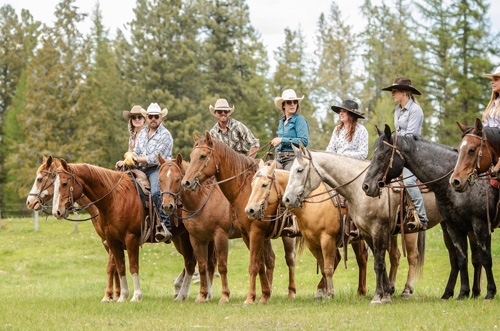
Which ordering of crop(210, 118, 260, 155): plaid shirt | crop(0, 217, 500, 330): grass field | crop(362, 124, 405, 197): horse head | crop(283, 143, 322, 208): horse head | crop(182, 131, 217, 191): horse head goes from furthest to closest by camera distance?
crop(210, 118, 260, 155): plaid shirt, crop(182, 131, 217, 191): horse head, crop(283, 143, 322, 208): horse head, crop(362, 124, 405, 197): horse head, crop(0, 217, 500, 330): grass field

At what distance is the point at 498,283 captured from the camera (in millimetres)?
17609

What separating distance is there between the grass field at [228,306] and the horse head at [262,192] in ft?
4.93

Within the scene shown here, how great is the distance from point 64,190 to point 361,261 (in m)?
5.41

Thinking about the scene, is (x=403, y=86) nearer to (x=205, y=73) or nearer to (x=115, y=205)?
(x=115, y=205)

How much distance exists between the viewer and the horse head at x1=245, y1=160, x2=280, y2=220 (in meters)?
11.5

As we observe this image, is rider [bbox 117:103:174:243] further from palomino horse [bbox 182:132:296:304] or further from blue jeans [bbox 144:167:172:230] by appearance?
palomino horse [bbox 182:132:296:304]

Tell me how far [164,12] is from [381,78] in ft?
49.1

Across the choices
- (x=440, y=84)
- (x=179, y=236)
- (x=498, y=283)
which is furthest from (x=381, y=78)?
(x=179, y=236)

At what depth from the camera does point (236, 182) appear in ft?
40.4

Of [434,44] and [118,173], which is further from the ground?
[434,44]

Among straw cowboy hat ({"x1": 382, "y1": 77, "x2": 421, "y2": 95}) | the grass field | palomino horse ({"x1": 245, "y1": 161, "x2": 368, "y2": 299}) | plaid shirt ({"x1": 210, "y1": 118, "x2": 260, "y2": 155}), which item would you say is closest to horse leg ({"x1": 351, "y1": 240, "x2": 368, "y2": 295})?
the grass field

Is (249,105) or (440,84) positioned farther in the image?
(249,105)

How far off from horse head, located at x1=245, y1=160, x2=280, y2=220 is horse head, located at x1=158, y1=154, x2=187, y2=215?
5.00 feet

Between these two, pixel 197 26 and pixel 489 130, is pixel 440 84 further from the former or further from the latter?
pixel 489 130
